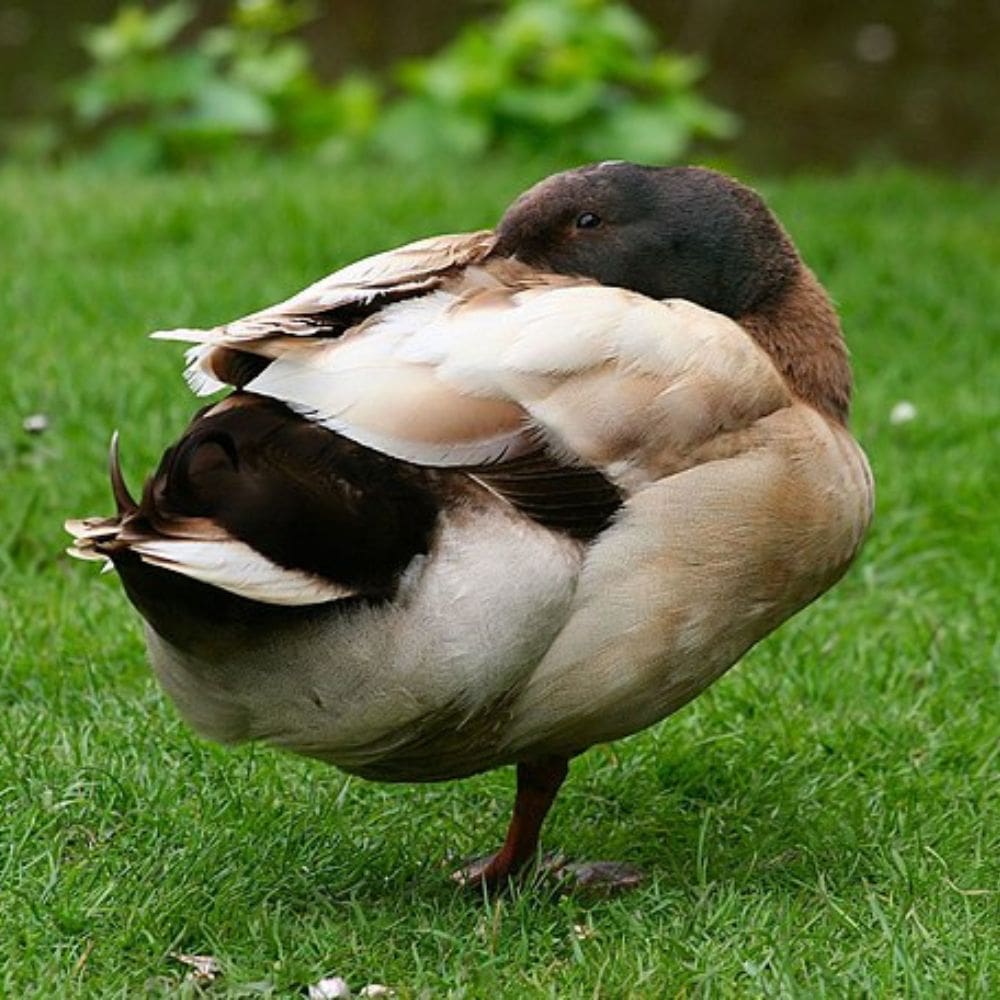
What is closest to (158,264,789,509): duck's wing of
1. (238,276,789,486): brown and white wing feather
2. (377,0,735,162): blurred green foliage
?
(238,276,789,486): brown and white wing feather

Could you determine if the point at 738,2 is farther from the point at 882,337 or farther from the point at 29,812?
the point at 29,812

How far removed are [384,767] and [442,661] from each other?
1.12 feet

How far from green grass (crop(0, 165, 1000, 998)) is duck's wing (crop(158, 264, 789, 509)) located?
697 mm

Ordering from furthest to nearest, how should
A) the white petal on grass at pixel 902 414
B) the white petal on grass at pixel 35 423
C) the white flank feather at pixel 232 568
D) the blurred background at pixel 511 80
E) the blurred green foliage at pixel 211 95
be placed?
the blurred background at pixel 511 80
the blurred green foliage at pixel 211 95
the white petal on grass at pixel 902 414
the white petal on grass at pixel 35 423
the white flank feather at pixel 232 568

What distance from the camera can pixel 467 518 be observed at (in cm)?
301

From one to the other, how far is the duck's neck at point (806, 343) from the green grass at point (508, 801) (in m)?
0.74

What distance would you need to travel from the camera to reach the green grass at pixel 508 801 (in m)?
3.12

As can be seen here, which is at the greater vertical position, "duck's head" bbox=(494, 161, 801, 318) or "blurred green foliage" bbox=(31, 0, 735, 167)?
"duck's head" bbox=(494, 161, 801, 318)

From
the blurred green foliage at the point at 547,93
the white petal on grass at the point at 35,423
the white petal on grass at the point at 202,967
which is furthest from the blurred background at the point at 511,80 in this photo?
the white petal on grass at the point at 202,967

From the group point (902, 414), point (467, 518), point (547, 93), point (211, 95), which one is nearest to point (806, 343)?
point (467, 518)

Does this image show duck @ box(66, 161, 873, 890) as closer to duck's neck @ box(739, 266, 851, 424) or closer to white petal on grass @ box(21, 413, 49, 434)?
duck's neck @ box(739, 266, 851, 424)

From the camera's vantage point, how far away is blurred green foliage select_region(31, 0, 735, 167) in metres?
9.02

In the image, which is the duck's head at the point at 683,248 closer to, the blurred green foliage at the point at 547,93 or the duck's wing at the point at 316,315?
the duck's wing at the point at 316,315

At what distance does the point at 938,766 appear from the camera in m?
4.01
